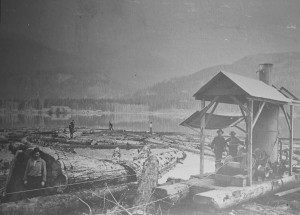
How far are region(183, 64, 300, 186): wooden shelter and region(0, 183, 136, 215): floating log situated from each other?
321 centimetres

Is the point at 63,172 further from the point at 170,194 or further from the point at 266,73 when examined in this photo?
the point at 266,73

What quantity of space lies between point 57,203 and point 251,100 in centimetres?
581

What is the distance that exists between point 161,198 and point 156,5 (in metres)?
9.32

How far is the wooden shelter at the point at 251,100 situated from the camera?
8.61 meters

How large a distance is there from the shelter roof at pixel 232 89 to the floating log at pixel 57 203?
4.00 meters

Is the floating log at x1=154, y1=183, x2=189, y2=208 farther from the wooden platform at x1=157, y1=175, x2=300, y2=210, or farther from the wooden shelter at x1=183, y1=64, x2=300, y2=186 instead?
the wooden shelter at x1=183, y1=64, x2=300, y2=186

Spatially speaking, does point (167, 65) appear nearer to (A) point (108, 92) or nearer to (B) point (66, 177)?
(A) point (108, 92)

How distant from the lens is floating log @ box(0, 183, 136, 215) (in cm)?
631

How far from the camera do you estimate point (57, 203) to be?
697 cm

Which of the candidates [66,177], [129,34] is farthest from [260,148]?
[129,34]

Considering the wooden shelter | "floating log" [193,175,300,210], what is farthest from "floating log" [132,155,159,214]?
the wooden shelter

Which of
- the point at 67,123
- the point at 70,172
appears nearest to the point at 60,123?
the point at 67,123

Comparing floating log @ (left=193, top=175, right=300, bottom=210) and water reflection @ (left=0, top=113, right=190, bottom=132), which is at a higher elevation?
water reflection @ (left=0, top=113, right=190, bottom=132)

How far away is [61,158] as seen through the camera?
7.96 m
